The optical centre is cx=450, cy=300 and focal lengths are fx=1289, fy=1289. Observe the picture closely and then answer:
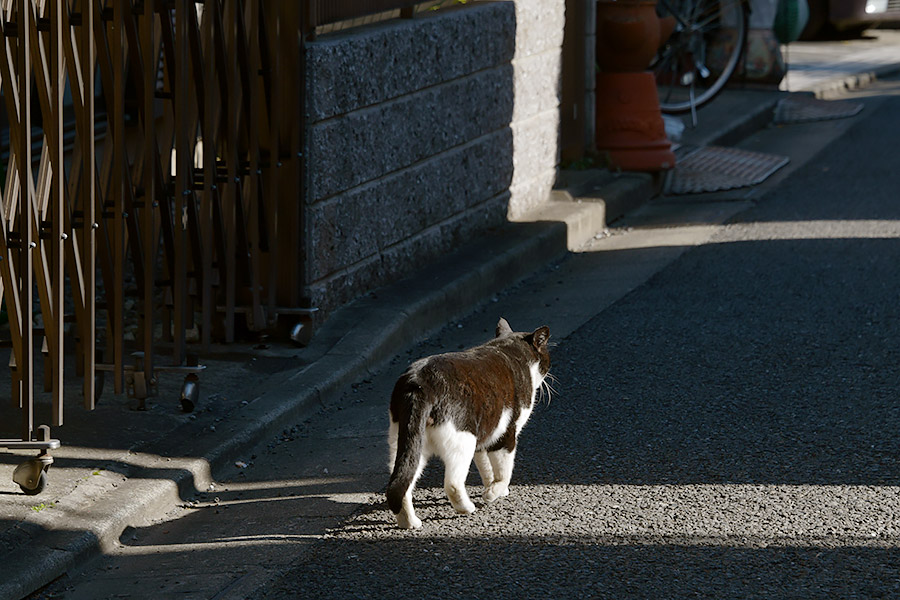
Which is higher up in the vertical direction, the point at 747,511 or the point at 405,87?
the point at 405,87

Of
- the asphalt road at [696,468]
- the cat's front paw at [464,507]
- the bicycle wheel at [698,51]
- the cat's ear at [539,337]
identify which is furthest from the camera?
the bicycle wheel at [698,51]

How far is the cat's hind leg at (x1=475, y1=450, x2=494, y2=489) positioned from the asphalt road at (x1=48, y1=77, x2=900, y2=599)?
95mm

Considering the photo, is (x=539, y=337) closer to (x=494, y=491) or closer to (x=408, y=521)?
(x=494, y=491)

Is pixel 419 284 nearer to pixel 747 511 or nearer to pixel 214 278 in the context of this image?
pixel 214 278

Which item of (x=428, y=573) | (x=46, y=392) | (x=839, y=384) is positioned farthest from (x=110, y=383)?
(x=839, y=384)

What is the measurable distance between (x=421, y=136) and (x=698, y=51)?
7328 mm

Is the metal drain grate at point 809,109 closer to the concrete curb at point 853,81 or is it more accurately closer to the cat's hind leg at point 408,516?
the concrete curb at point 853,81

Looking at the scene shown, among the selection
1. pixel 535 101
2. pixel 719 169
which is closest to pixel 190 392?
pixel 535 101

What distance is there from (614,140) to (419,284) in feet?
12.7

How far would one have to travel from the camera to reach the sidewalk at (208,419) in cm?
408

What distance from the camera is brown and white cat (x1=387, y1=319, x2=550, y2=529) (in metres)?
4.07

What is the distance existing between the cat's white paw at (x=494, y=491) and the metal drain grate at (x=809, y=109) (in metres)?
10.5

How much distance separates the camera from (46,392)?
518 cm

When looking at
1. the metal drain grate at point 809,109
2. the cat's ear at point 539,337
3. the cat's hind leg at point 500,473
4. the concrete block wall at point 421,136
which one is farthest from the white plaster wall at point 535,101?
the metal drain grate at point 809,109
